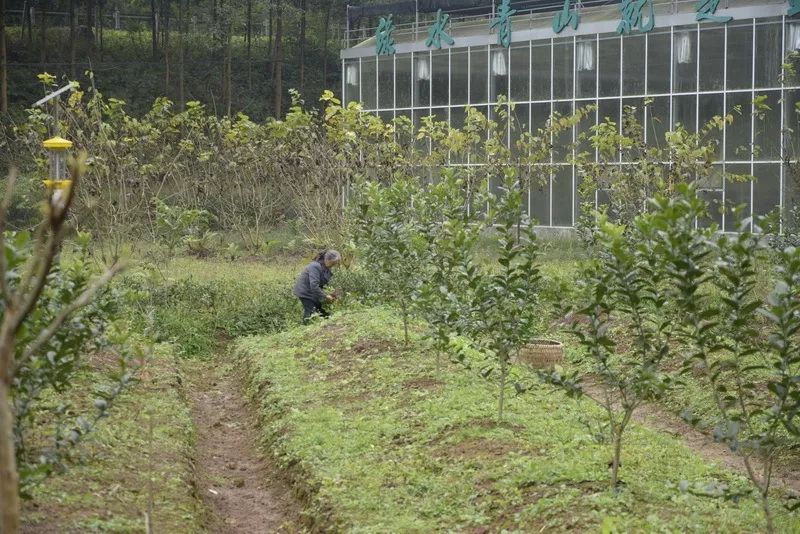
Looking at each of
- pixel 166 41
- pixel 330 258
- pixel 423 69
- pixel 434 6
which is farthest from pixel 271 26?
pixel 330 258

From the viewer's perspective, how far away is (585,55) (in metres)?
28.7

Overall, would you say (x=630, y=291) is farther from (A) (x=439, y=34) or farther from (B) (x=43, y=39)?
(B) (x=43, y=39)

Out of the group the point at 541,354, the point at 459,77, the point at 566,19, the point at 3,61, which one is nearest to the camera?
the point at 541,354

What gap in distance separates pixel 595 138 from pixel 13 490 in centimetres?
1837

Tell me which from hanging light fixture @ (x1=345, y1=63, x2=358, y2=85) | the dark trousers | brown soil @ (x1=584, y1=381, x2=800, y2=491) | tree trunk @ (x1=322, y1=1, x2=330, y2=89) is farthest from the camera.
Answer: tree trunk @ (x1=322, y1=1, x2=330, y2=89)

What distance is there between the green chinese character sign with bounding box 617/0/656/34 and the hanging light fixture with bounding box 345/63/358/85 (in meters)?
9.74

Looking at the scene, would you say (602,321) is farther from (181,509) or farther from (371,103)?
(371,103)

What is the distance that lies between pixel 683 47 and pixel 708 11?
1.05 meters

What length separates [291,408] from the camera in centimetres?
1102

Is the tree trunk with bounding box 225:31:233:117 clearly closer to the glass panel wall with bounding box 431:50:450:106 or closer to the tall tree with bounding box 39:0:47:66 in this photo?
the tall tree with bounding box 39:0:47:66

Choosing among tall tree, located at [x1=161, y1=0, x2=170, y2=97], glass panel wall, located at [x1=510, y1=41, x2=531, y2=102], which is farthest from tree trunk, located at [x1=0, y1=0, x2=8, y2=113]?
glass panel wall, located at [x1=510, y1=41, x2=531, y2=102]

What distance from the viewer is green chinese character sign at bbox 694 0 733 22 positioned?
25.6 metres

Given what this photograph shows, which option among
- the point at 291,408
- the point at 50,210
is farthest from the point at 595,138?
the point at 50,210

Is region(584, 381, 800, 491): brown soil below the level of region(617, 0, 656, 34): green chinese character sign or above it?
below
